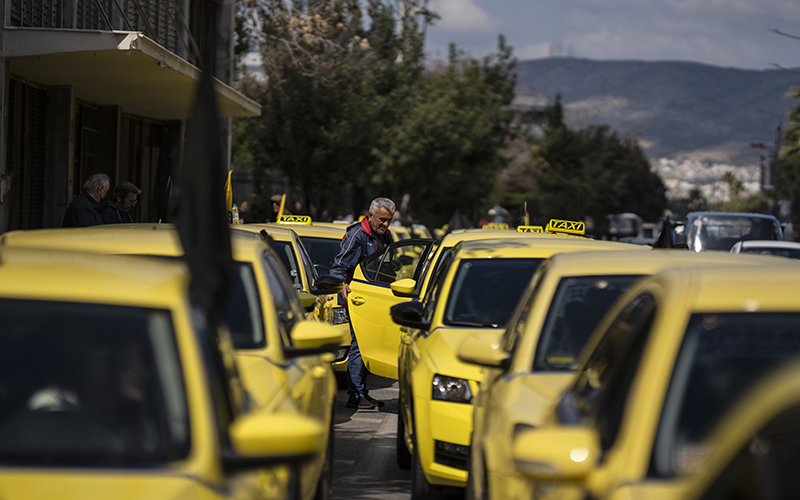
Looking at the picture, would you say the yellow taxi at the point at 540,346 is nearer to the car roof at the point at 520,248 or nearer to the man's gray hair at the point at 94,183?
the car roof at the point at 520,248

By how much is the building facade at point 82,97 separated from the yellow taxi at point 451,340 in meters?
3.69

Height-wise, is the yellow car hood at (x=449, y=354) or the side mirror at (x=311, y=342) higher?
the side mirror at (x=311, y=342)

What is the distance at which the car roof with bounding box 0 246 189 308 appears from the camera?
3482 millimetres

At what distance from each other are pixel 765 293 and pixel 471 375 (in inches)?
115

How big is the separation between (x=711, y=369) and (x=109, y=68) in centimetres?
1243

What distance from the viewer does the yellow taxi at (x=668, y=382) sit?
2752 millimetres

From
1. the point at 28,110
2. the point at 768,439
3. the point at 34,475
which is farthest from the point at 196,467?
the point at 28,110

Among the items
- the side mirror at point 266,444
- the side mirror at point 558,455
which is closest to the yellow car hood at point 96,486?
the side mirror at point 266,444

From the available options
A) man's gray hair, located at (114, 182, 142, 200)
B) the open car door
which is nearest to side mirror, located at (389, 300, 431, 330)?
the open car door

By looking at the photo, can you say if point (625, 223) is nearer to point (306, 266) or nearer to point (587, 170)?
point (587, 170)

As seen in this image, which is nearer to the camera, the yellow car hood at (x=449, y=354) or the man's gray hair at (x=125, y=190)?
the yellow car hood at (x=449, y=354)

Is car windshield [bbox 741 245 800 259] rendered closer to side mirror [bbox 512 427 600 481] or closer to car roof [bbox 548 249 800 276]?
car roof [bbox 548 249 800 276]

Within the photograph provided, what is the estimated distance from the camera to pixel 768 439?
2.46 meters

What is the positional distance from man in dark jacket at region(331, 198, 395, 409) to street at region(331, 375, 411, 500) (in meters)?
0.19
